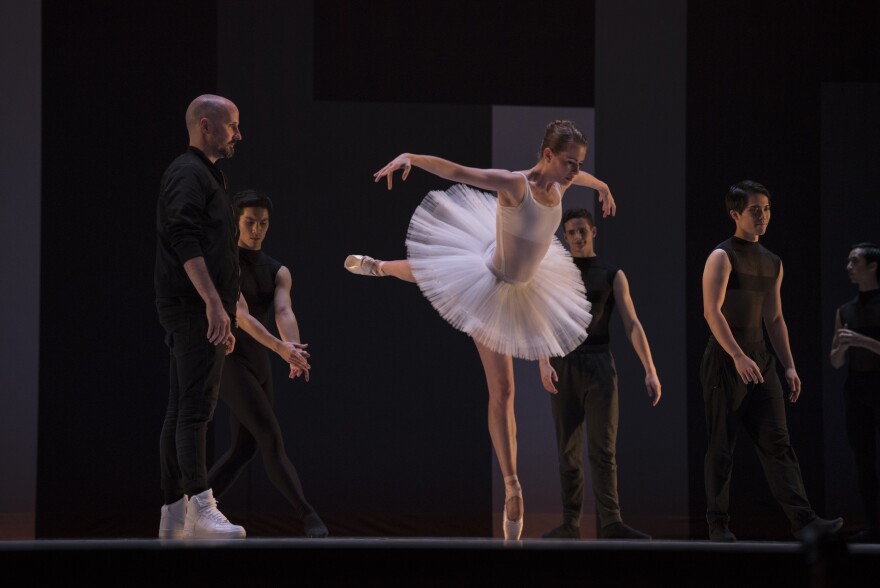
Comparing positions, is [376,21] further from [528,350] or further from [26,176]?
[528,350]

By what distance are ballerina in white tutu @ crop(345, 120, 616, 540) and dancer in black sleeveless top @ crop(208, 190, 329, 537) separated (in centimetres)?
51

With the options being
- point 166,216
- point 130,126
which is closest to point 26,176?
point 130,126

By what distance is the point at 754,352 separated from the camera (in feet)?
15.1

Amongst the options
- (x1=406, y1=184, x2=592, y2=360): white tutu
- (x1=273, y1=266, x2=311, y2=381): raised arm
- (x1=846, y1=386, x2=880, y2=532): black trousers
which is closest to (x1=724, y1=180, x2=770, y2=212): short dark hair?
(x1=406, y1=184, x2=592, y2=360): white tutu

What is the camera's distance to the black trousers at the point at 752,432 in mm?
4504

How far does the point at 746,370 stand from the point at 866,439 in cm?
110

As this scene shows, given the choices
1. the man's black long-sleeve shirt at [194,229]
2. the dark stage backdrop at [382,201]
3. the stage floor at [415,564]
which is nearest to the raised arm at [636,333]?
the dark stage backdrop at [382,201]

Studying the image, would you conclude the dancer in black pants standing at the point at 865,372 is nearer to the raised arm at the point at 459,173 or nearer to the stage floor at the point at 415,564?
the raised arm at the point at 459,173

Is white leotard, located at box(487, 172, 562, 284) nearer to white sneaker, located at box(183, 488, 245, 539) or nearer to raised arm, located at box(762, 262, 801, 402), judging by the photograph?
raised arm, located at box(762, 262, 801, 402)

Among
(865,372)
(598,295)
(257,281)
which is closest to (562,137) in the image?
(598,295)

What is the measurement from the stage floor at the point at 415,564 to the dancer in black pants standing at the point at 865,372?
10.5ft

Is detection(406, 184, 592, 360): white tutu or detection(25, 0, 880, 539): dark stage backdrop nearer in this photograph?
detection(406, 184, 592, 360): white tutu

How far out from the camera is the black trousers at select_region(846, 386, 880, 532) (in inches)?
199

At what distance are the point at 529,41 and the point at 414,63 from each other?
664mm
